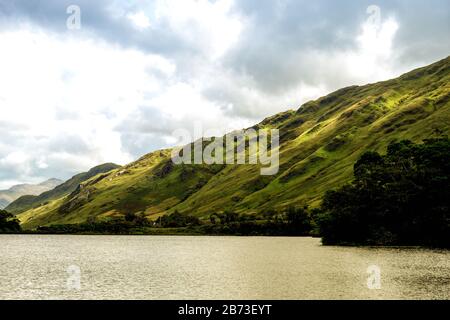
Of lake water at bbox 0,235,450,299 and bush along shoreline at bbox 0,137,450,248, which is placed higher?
bush along shoreline at bbox 0,137,450,248

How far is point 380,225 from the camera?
164m

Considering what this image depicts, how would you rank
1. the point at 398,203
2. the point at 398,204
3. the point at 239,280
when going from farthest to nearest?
the point at 398,203 < the point at 398,204 < the point at 239,280

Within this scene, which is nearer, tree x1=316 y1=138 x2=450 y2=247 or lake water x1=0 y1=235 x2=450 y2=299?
lake water x1=0 y1=235 x2=450 y2=299

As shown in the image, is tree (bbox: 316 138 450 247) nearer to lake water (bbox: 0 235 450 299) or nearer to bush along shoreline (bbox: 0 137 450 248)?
bush along shoreline (bbox: 0 137 450 248)

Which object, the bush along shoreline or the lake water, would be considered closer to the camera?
the lake water

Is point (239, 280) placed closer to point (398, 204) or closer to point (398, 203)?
point (398, 204)

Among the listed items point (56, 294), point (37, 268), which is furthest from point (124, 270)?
point (56, 294)

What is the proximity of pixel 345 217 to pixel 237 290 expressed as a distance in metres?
111

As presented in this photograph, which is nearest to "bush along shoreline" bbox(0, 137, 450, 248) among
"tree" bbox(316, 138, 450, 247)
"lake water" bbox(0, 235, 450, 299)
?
"tree" bbox(316, 138, 450, 247)

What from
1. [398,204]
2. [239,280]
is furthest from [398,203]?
[239,280]

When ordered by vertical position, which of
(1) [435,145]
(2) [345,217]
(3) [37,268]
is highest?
(1) [435,145]

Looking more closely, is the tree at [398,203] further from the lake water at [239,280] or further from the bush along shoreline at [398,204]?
the lake water at [239,280]
